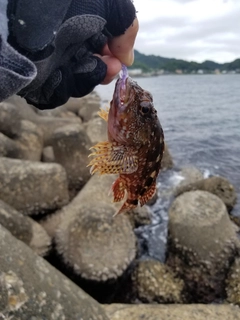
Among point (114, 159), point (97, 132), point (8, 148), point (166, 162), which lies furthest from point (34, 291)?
point (166, 162)

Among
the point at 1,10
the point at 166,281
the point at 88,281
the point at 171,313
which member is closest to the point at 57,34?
the point at 1,10

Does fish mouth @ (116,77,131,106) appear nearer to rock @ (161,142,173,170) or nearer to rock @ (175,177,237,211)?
rock @ (175,177,237,211)

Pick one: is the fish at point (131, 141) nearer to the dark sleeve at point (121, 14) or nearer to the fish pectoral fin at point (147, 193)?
the fish pectoral fin at point (147, 193)

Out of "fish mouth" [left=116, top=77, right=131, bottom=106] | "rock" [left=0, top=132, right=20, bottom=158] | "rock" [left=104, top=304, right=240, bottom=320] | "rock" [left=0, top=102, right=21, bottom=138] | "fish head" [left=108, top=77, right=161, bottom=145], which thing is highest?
"fish mouth" [left=116, top=77, right=131, bottom=106]

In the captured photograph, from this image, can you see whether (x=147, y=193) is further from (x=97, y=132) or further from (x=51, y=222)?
(x=97, y=132)

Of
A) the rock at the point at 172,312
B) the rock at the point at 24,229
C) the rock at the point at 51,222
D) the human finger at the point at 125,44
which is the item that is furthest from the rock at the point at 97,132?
the human finger at the point at 125,44

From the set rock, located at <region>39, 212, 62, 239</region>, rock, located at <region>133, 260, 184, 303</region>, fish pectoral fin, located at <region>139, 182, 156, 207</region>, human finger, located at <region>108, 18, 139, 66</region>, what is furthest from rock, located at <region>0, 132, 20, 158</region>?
human finger, located at <region>108, 18, 139, 66</region>
